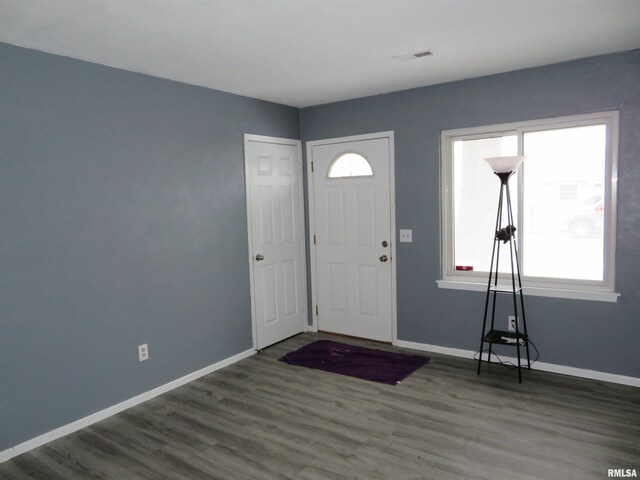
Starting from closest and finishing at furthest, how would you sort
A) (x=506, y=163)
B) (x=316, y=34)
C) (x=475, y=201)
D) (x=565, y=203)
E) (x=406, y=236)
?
(x=316, y=34) < (x=506, y=163) < (x=565, y=203) < (x=475, y=201) < (x=406, y=236)

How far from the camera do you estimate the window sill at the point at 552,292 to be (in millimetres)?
3357

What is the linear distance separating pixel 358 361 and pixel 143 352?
1.78 meters

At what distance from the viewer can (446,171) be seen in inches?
159

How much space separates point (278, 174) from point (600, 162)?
2766 mm

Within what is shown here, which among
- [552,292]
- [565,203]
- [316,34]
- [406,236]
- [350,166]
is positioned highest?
[316,34]

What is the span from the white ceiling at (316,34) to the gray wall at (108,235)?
0.90ft

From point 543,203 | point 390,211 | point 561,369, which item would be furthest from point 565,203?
point 390,211

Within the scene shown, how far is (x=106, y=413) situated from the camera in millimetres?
3119

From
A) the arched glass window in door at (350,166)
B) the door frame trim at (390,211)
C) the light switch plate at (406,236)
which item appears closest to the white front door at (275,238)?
the door frame trim at (390,211)

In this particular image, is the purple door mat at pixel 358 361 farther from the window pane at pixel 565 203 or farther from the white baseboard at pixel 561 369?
the window pane at pixel 565 203

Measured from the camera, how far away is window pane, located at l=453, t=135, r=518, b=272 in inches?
153

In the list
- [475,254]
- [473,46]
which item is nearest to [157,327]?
[475,254]

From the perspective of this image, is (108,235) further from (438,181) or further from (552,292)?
(552,292)

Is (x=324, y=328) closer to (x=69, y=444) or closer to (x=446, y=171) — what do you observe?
(x=446, y=171)
